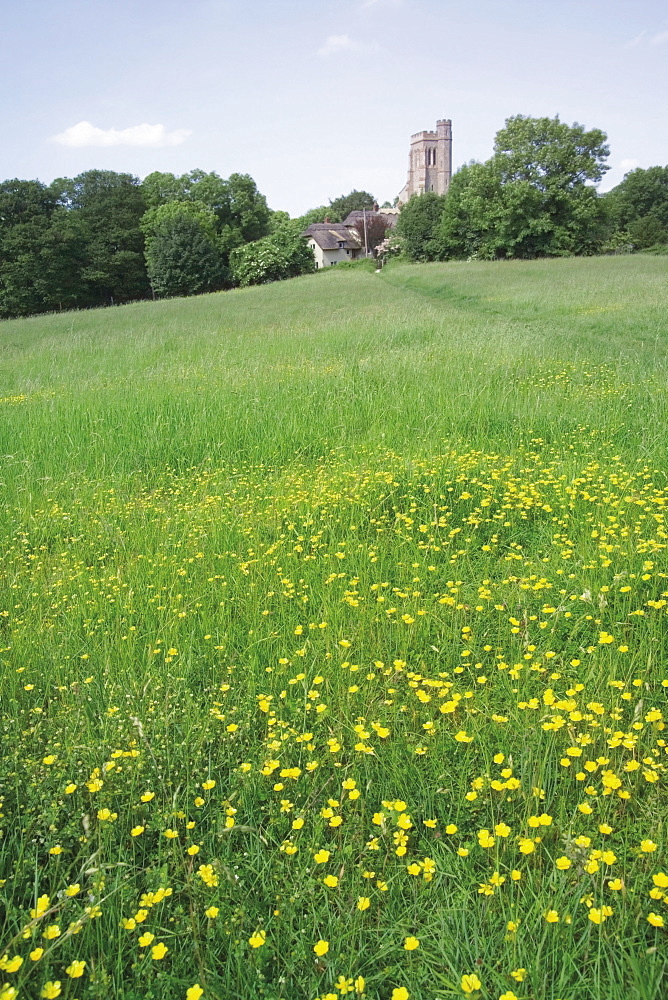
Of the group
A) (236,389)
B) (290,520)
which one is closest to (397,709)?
(290,520)

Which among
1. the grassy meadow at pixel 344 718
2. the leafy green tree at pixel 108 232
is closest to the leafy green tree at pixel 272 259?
the leafy green tree at pixel 108 232

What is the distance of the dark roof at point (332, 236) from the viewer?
87.9 metres

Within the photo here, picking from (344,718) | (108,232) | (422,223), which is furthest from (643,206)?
(344,718)

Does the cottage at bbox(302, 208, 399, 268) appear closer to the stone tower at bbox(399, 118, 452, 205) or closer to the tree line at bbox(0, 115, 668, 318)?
the tree line at bbox(0, 115, 668, 318)

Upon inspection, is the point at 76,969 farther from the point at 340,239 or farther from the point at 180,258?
the point at 340,239

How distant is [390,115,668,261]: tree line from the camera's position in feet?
197

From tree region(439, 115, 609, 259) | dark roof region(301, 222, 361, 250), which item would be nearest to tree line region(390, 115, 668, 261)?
tree region(439, 115, 609, 259)

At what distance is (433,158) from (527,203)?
6939 centimetres

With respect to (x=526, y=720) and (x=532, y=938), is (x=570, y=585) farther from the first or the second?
(x=532, y=938)

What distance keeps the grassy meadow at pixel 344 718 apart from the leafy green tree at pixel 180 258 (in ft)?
193

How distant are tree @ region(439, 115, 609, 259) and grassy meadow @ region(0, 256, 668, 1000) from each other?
62.1 metres

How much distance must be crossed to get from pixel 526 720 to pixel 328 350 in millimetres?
9616

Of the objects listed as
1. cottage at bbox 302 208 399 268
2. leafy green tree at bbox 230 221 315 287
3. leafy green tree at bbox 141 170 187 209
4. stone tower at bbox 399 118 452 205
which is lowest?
leafy green tree at bbox 230 221 315 287

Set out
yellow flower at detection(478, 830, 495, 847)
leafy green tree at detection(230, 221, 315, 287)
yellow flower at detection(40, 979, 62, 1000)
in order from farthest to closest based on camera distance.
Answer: leafy green tree at detection(230, 221, 315, 287) → yellow flower at detection(478, 830, 495, 847) → yellow flower at detection(40, 979, 62, 1000)
